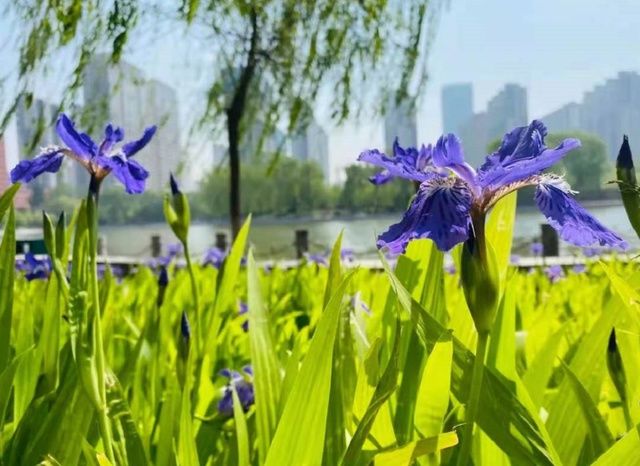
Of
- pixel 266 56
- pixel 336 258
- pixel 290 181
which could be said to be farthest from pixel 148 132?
pixel 290 181

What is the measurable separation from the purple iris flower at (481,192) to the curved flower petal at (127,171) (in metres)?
0.32

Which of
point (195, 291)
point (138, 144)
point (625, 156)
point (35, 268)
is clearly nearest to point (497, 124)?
point (35, 268)

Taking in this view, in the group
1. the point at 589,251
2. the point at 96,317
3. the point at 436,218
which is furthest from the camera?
the point at 589,251

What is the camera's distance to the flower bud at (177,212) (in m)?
0.86

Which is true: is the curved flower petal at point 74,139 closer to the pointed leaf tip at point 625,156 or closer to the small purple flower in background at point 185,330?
the small purple flower in background at point 185,330

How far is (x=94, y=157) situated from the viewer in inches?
29.5

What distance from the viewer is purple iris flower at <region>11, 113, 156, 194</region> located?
0.74 meters

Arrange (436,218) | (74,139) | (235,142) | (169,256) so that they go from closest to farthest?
(436,218) < (74,139) < (169,256) < (235,142)

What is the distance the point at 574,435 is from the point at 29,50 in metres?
3.39

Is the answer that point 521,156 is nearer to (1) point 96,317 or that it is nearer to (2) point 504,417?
(2) point 504,417

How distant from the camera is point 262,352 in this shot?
0.77m

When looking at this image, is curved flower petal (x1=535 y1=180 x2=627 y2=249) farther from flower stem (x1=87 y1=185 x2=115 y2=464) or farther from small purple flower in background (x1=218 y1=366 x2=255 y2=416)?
small purple flower in background (x1=218 y1=366 x2=255 y2=416)

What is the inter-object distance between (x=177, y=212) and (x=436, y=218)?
1.51 feet

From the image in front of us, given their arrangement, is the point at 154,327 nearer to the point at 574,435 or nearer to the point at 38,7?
the point at 574,435
